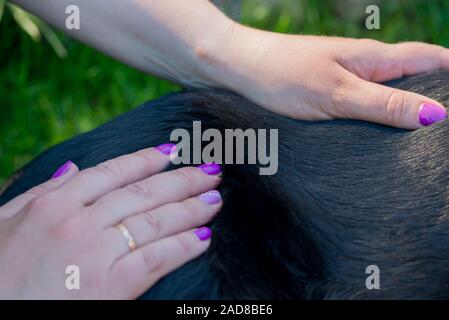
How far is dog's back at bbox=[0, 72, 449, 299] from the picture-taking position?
4.06 feet

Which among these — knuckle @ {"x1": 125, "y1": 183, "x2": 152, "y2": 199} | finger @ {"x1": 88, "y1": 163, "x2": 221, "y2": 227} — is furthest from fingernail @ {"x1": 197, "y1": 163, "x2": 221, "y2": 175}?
knuckle @ {"x1": 125, "y1": 183, "x2": 152, "y2": 199}

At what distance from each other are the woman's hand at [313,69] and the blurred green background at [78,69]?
1.30 m

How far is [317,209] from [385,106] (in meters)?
0.34

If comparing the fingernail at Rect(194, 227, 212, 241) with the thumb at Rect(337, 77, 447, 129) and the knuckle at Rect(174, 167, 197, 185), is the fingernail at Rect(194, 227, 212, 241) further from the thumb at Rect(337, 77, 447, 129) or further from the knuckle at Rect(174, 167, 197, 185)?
the thumb at Rect(337, 77, 447, 129)

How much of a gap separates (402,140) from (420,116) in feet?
0.25

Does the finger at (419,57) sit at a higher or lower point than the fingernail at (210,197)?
higher

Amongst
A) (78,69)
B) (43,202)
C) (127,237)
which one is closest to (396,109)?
(127,237)

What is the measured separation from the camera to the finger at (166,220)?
4.06 ft

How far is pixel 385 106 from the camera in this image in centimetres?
156

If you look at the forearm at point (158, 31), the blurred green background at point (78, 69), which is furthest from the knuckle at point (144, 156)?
the blurred green background at point (78, 69)

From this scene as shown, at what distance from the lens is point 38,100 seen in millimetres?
3174

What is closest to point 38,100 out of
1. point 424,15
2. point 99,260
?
point 424,15

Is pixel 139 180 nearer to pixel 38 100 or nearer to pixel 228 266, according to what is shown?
pixel 228 266

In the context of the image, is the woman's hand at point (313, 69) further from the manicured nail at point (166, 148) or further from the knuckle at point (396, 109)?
the manicured nail at point (166, 148)
